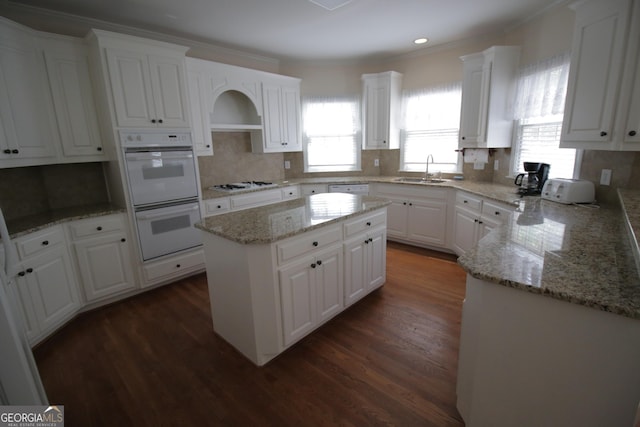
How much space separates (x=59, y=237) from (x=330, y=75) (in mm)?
3985

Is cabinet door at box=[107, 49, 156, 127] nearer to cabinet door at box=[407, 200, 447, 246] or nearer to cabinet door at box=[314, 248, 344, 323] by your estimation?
cabinet door at box=[314, 248, 344, 323]

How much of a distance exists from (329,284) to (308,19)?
270cm

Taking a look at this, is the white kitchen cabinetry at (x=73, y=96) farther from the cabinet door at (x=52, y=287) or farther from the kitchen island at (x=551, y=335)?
the kitchen island at (x=551, y=335)

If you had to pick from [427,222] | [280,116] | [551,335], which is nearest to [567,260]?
[551,335]

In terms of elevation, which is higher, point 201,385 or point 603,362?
point 603,362

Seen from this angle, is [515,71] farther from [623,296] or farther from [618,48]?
[623,296]

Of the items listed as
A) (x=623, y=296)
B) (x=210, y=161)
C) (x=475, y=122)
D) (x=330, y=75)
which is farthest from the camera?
(x=330, y=75)

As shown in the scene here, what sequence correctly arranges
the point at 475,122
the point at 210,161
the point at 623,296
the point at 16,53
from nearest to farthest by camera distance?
1. the point at 623,296
2. the point at 16,53
3. the point at 475,122
4. the point at 210,161

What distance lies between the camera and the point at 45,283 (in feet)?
7.64

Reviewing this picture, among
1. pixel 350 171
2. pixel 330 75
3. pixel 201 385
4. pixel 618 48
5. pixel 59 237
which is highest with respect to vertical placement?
pixel 330 75

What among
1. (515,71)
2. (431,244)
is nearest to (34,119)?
(431,244)

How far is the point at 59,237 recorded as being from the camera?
2471mm

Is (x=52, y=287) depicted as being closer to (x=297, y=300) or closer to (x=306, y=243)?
(x=297, y=300)

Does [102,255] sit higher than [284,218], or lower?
lower
